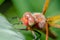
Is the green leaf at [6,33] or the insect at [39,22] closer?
the green leaf at [6,33]

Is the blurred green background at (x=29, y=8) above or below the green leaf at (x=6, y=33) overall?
above

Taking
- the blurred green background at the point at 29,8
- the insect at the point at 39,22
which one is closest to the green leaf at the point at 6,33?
the insect at the point at 39,22

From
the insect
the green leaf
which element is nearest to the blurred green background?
the insect

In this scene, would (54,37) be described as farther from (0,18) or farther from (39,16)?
(0,18)

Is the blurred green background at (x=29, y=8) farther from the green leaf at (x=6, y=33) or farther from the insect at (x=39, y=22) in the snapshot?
the green leaf at (x=6, y=33)

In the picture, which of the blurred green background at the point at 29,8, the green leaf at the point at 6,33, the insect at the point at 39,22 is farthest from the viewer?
the blurred green background at the point at 29,8

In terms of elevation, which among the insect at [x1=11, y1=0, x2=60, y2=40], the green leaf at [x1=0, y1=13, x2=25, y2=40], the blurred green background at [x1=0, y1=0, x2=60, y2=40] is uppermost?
the blurred green background at [x1=0, y1=0, x2=60, y2=40]

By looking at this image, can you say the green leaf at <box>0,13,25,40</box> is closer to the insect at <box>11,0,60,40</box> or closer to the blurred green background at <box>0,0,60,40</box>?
the insect at <box>11,0,60,40</box>

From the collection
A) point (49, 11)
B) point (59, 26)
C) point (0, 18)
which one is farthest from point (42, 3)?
point (0, 18)
